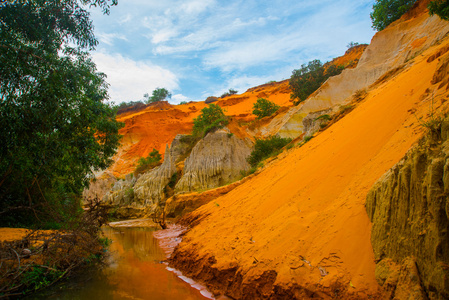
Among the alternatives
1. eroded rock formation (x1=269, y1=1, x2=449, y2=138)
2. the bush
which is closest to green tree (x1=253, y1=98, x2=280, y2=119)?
eroded rock formation (x1=269, y1=1, x2=449, y2=138)

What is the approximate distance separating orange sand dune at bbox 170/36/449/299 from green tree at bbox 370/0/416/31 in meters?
23.7

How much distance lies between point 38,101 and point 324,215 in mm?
6736

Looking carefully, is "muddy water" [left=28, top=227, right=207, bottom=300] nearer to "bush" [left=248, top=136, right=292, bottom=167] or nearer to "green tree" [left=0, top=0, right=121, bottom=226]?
"green tree" [left=0, top=0, right=121, bottom=226]

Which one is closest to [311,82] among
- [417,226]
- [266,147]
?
[266,147]

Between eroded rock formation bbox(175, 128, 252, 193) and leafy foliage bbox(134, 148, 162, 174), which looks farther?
leafy foliage bbox(134, 148, 162, 174)

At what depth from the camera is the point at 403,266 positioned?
119 inches

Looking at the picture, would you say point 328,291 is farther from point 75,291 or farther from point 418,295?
point 75,291

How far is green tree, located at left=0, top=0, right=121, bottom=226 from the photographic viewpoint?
5.96 metres

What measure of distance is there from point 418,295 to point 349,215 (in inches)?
69.0

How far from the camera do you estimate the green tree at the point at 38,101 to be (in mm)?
5961

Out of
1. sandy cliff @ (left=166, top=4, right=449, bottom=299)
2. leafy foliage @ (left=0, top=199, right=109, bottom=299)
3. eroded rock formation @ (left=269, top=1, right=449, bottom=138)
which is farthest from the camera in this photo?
eroded rock formation @ (left=269, top=1, right=449, bottom=138)

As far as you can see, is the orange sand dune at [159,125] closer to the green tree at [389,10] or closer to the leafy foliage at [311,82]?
the leafy foliage at [311,82]

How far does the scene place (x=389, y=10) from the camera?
2698 centimetres

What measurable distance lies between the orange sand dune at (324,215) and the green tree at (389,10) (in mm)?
23738
